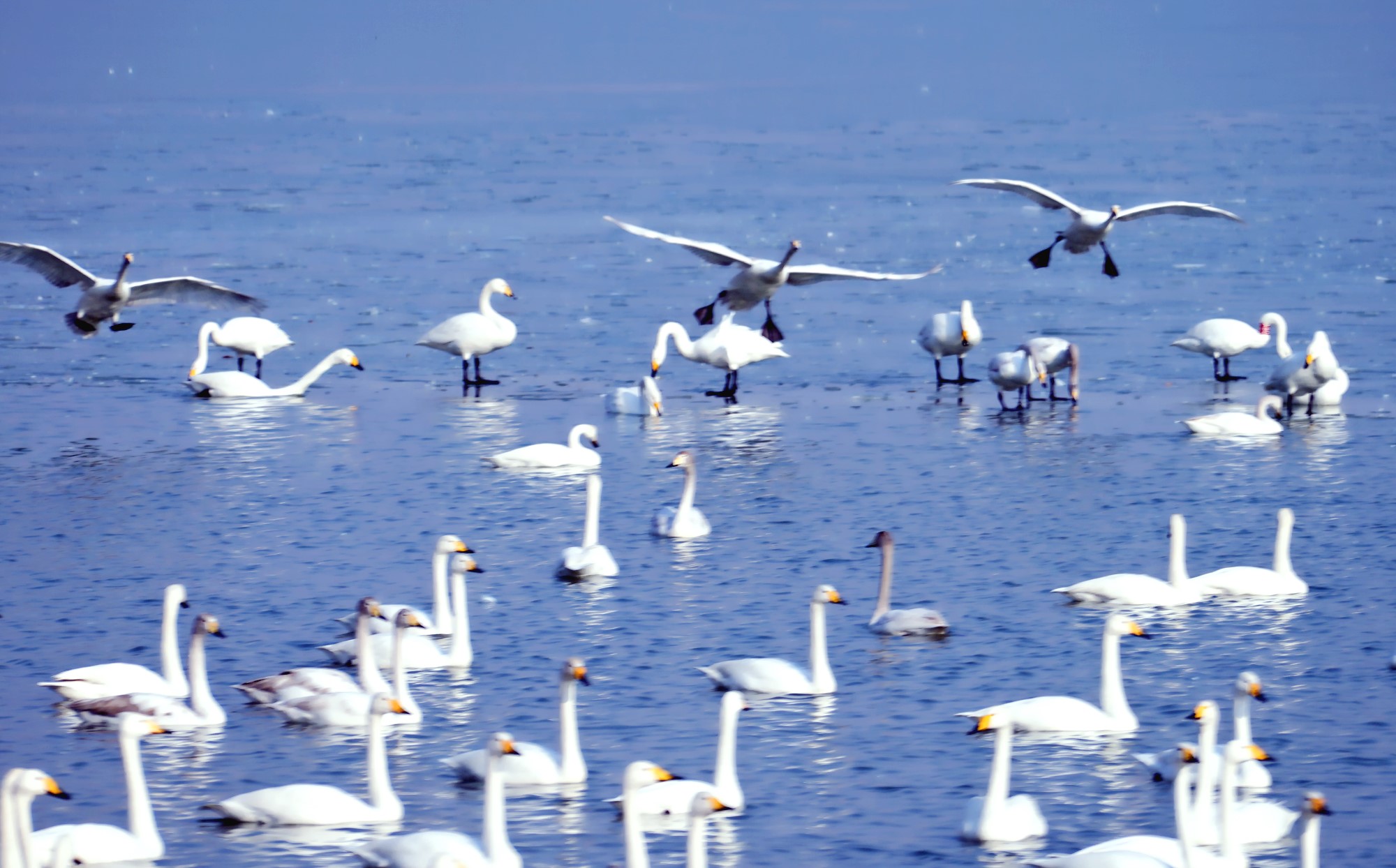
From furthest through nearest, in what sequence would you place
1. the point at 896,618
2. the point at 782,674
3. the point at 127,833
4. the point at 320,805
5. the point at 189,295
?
the point at 189,295 → the point at 896,618 → the point at 782,674 → the point at 320,805 → the point at 127,833

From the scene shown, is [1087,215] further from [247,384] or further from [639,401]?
[247,384]

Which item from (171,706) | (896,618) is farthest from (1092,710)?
(171,706)

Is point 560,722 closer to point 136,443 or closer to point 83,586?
point 83,586

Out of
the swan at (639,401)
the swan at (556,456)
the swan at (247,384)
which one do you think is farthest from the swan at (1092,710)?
the swan at (247,384)

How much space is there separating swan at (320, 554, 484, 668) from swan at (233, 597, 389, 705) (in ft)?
1.61

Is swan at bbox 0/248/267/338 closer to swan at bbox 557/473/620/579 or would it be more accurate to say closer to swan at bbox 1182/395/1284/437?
swan at bbox 557/473/620/579

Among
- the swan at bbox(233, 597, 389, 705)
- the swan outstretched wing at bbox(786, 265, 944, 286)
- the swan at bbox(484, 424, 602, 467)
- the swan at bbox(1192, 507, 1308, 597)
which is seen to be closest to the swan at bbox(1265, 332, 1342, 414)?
the swan outstretched wing at bbox(786, 265, 944, 286)

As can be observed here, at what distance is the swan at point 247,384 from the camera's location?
2009 cm

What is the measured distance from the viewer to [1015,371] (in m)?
18.9

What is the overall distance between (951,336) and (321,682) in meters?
11.3

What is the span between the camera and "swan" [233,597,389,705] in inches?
397

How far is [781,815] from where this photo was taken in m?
8.80

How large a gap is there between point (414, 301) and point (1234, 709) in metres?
18.6

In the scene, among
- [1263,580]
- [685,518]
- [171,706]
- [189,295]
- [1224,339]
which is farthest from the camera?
[1224,339]
